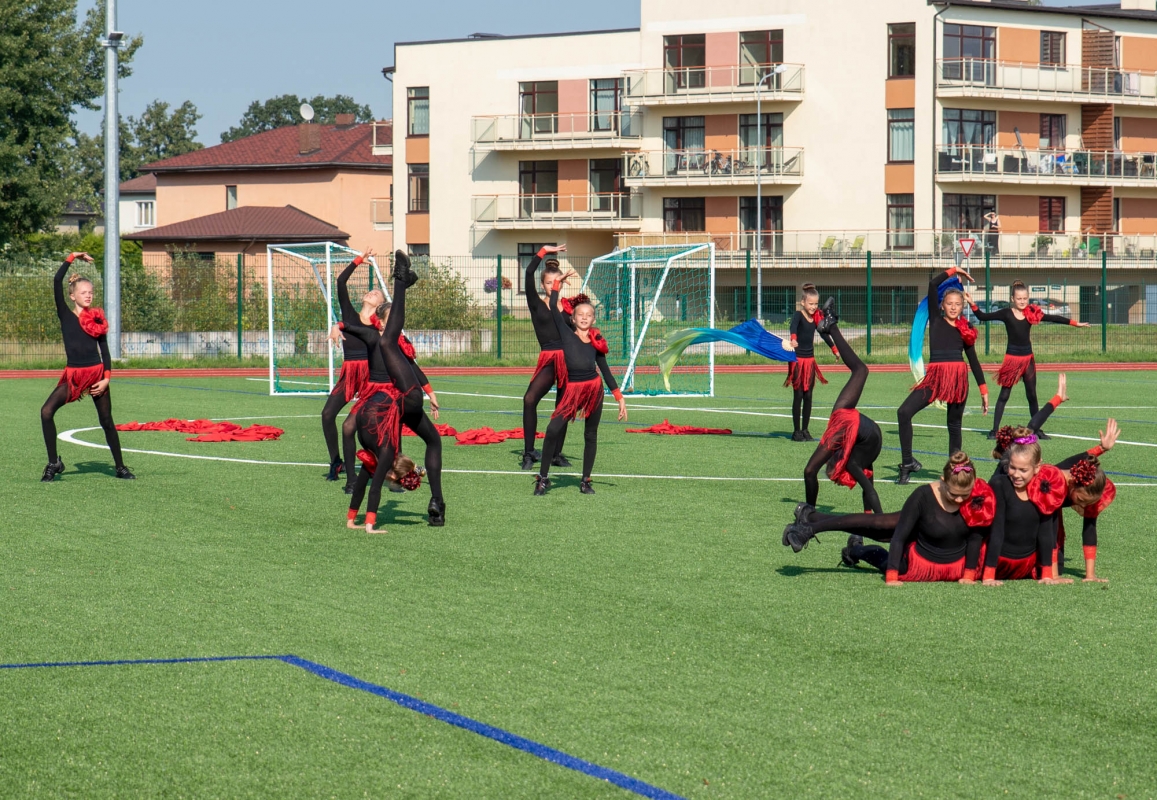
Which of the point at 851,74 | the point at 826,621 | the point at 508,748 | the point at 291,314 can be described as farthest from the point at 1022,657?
the point at 851,74

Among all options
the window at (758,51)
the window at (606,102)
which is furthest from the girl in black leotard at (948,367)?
the window at (606,102)

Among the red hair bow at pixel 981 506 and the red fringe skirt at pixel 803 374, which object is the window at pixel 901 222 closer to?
the red fringe skirt at pixel 803 374

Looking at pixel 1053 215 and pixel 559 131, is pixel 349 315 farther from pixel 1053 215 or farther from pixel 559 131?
pixel 1053 215

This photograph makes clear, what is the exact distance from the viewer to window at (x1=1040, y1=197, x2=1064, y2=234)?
55594 mm

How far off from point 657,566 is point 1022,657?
281 centimetres

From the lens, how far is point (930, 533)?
26.2ft

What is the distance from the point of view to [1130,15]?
55406 millimetres

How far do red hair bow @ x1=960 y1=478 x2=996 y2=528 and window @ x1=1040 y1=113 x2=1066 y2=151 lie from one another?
51.0 meters

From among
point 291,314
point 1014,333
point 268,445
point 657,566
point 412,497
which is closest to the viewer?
point 657,566

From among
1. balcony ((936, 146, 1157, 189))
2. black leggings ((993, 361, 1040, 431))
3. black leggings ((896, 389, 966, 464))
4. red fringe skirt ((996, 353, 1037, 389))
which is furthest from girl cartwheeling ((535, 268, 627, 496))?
balcony ((936, 146, 1157, 189))

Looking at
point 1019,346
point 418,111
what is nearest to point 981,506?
point 1019,346

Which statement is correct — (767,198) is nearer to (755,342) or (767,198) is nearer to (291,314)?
(291,314)

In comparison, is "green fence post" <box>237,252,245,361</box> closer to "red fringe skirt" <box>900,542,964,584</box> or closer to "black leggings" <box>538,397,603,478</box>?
"black leggings" <box>538,397,603,478</box>

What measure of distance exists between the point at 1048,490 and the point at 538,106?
51.8 m
